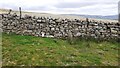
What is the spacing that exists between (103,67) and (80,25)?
610 cm

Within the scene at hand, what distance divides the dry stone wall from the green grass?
28.2 inches

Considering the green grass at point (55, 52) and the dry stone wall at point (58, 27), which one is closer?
the green grass at point (55, 52)

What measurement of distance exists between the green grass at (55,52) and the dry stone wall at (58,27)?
2.35ft

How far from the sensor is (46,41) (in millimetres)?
20359

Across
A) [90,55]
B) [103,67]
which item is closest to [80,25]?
[90,55]

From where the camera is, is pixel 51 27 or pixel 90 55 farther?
pixel 51 27

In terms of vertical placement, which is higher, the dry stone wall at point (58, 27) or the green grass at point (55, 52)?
the dry stone wall at point (58, 27)

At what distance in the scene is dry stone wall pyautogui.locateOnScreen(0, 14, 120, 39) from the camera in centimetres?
2177

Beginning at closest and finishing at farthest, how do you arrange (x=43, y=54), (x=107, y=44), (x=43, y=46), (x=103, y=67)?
(x=103, y=67)
(x=43, y=54)
(x=43, y=46)
(x=107, y=44)

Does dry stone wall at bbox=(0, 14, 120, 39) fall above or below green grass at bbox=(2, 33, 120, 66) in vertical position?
above

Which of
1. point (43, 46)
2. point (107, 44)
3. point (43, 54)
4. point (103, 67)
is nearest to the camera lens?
point (103, 67)

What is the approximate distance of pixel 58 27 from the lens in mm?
22000

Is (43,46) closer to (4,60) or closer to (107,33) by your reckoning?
(4,60)

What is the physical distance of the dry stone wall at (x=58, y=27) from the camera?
857 inches
